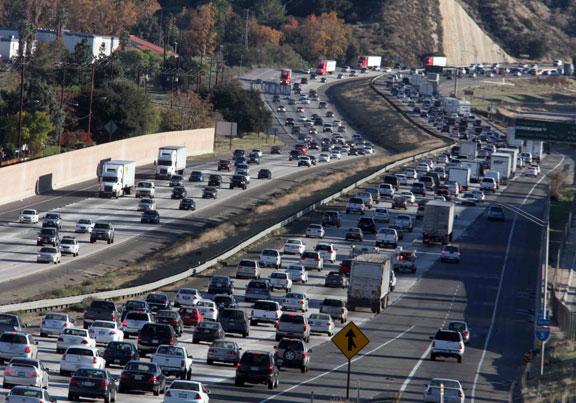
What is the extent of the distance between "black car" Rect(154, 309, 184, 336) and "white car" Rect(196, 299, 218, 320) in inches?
180

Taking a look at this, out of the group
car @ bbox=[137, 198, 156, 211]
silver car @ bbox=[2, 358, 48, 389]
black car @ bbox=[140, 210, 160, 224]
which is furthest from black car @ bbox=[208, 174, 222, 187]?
silver car @ bbox=[2, 358, 48, 389]

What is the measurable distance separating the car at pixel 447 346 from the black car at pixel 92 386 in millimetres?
20447

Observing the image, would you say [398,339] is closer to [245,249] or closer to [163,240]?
[245,249]

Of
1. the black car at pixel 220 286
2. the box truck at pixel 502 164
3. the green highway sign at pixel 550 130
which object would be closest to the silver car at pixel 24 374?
the black car at pixel 220 286

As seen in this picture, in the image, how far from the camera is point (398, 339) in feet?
197

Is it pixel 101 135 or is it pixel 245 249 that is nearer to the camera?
pixel 245 249

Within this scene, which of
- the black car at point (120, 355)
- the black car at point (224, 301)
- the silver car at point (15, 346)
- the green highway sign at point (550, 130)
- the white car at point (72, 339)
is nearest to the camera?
the silver car at point (15, 346)

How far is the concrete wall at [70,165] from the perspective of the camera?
103 meters

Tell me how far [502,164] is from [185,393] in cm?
10480

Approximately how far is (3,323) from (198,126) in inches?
4965

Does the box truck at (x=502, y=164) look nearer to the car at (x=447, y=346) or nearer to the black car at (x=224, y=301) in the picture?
the black car at (x=224, y=301)

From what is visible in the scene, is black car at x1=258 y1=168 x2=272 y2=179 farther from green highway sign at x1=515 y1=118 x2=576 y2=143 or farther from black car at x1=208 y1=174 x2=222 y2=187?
green highway sign at x1=515 y1=118 x2=576 y2=143

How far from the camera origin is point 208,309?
5900 centimetres

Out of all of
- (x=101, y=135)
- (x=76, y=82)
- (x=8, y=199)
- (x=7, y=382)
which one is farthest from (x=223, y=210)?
(x=7, y=382)
